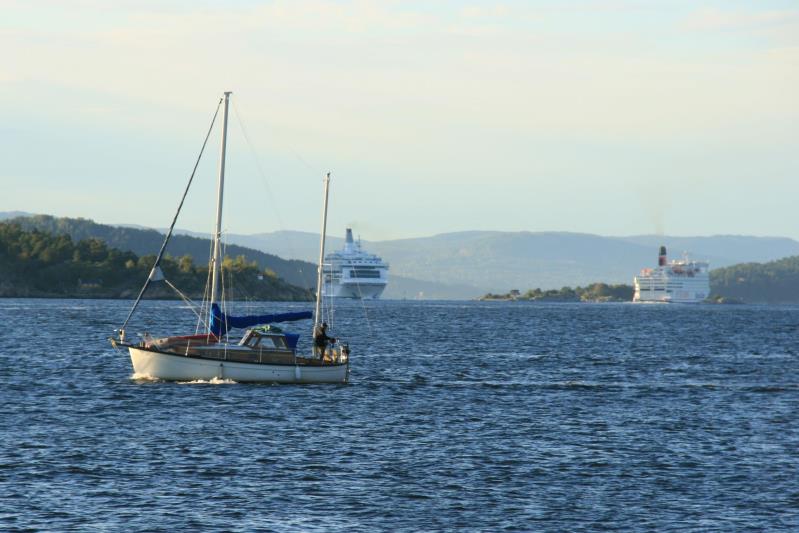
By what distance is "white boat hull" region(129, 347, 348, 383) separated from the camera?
5831 cm

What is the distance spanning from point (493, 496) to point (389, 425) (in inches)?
560

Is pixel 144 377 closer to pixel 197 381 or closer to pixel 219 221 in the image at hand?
pixel 197 381

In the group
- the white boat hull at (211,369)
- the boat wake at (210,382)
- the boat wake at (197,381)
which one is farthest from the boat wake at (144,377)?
the boat wake at (210,382)

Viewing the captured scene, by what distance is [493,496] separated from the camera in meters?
33.4

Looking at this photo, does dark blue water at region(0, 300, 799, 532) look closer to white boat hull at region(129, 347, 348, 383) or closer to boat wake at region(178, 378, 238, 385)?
boat wake at region(178, 378, 238, 385)

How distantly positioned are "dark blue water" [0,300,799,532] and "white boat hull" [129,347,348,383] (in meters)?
0.59

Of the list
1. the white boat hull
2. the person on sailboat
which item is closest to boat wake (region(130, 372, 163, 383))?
the white boat hull

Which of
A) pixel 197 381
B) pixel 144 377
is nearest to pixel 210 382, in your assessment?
pixel 197 381

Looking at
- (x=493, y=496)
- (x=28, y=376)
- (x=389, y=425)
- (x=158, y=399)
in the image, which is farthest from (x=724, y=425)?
(x=28, y=376)

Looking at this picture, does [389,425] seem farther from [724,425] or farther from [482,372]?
[482,372]

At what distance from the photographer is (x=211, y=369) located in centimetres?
5872

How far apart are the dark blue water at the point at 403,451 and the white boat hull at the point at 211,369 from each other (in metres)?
0.59

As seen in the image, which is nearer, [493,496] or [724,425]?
[493,496]

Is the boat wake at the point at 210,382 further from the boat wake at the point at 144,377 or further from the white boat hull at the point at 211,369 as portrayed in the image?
the boat wake at the point at 144,377
